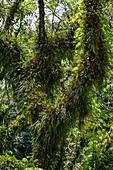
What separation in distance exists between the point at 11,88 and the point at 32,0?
206 cm

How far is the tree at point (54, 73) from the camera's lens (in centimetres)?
203

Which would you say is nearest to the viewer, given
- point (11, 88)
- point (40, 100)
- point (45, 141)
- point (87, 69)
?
point (87, 69)

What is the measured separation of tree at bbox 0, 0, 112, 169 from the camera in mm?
2033

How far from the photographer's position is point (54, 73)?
2576 mm

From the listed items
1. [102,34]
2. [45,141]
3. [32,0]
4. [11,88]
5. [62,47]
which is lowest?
[45,141]

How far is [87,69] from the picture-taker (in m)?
2.03

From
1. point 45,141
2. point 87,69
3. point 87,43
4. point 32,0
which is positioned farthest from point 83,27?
point 32,0

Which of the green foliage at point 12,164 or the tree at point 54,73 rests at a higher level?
the tree at point 54,73

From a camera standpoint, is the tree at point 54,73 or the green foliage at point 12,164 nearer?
the tree at point 54,73

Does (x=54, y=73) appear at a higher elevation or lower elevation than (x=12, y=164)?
higher

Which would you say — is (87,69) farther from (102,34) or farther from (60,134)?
(60,134)

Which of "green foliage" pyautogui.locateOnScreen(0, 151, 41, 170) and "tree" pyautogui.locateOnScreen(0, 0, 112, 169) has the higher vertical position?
"tree" pyautogui.locateOnScreen(0, 0, 112, 169)

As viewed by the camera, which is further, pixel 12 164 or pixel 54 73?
pixel 12 164

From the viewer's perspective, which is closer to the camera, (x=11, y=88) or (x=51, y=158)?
(x=51, y=158)
